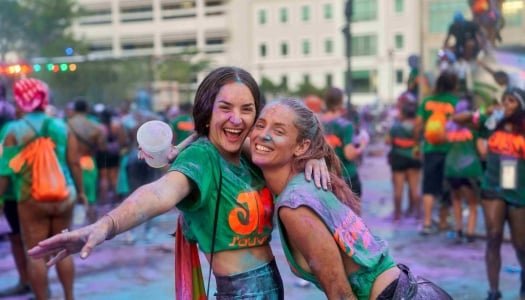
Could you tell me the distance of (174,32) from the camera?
65.8 metres

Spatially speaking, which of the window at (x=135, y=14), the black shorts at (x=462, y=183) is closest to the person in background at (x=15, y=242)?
the black shorts at (x=462, y=183)

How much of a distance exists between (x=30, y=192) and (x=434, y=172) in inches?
205

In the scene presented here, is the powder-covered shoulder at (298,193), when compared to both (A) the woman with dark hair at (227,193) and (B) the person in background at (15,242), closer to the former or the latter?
(A) the woman with dark hair at (227,193)

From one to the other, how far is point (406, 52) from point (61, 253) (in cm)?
5600

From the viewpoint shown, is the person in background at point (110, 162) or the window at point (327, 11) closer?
the person in background at point (110, 162)

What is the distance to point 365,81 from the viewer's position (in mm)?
61188

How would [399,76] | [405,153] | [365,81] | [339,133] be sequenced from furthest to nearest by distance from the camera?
[365,81], [399,76], [405,153], [339,133]

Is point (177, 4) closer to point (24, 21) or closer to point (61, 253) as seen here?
A: point (24, 21)

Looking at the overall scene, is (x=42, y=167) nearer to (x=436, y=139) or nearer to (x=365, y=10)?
(x=436, y=139)

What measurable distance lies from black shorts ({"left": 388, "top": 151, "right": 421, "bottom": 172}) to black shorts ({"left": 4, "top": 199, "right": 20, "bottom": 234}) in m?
5.26

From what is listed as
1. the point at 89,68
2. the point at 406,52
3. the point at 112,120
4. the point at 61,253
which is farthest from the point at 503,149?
the point at 406,52

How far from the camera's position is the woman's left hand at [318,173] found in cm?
261

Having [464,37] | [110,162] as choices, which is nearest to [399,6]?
[464,37]

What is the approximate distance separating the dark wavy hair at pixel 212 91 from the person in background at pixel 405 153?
6756 mm
